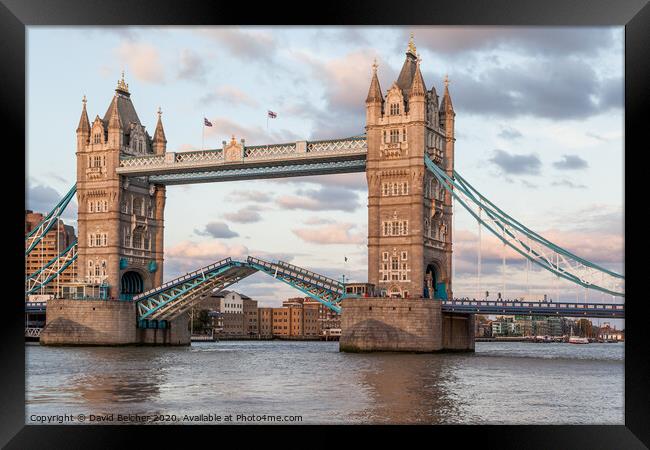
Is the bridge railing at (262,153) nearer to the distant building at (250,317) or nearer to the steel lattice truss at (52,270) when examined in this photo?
the steel lattice truss at (52,270)

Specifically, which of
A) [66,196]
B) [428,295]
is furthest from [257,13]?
[66,196]

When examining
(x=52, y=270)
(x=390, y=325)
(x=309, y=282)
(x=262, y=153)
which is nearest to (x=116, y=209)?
(x=52, y=270)

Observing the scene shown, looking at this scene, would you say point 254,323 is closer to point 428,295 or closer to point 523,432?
point 428,295

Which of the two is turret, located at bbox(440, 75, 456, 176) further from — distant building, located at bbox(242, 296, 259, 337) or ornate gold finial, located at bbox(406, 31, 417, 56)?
distant building, located at bbox(242, 296, 259, 337)

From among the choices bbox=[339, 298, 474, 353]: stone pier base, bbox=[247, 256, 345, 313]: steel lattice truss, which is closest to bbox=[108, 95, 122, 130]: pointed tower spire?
bbox=[247, 256, 345, 313]: steel lattice truss

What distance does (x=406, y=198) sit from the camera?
203 feet

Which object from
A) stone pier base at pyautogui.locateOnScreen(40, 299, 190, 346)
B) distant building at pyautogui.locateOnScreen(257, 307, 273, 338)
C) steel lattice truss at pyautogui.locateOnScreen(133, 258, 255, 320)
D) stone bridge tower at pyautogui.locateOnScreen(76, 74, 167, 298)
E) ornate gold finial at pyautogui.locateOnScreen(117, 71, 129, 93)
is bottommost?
distant building at pyautogui.locateOnScreen(257, 307, 273, 338)

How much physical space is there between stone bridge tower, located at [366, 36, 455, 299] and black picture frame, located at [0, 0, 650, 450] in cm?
4452

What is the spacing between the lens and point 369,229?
63.1 m

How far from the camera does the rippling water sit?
25.5 meters

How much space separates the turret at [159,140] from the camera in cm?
8025

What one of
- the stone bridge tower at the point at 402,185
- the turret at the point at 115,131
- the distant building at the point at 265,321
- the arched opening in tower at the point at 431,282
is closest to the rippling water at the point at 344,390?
the stone bridge tower at the point at 402,185

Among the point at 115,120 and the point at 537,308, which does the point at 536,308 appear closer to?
the point at 537,308

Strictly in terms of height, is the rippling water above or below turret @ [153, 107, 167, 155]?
below
